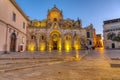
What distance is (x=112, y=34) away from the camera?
46.1 metres

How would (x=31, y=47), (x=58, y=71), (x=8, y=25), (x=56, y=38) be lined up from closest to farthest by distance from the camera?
(x=58, y=71)
(x=8, y=25)
(x=31, y=47)
(x=56, y=38)

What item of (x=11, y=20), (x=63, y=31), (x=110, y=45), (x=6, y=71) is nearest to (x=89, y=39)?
(x=63, y=31)

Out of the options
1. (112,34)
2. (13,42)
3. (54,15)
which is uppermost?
(54,15)

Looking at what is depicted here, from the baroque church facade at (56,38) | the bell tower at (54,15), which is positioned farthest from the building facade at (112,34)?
the bell tower at (54,15)

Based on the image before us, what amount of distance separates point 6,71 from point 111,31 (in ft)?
158

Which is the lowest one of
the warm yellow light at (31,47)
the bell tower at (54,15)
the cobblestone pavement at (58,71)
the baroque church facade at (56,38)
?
the cobblestone pavement at (58,71)

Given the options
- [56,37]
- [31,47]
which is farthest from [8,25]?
[56,37]

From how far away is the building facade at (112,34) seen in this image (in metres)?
44.5

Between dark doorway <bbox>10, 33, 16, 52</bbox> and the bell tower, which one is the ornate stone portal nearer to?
the bell tower

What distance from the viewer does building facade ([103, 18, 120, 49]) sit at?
44500 millimetres

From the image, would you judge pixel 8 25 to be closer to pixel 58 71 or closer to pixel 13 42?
pixel 13 42

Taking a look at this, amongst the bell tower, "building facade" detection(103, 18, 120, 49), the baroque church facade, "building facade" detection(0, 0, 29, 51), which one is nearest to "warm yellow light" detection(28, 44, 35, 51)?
the baroque church facade

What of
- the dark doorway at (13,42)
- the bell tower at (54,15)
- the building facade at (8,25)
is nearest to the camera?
the building facade at (8,25)

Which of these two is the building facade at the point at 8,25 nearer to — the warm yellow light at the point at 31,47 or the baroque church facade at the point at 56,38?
the warm yellow light at the point at 31,47
